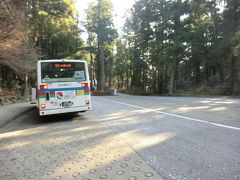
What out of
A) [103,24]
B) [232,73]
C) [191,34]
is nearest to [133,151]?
[232,73]

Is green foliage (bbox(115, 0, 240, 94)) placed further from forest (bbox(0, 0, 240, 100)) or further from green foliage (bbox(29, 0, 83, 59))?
green foliage (bbox(29, 0, 83, 59))

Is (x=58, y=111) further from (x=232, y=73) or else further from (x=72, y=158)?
(x=232, y=73)

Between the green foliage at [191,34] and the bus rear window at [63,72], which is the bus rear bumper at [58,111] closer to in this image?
the bus rear window at [63,72]

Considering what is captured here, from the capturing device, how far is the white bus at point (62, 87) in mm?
9859

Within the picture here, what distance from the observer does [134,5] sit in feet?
129

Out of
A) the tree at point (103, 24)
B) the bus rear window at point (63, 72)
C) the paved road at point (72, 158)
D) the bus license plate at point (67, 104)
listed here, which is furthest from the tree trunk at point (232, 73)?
the paved road at point (72, 158)

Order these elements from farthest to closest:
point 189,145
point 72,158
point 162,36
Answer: point 162,36 → point 189,145 → point 72,158

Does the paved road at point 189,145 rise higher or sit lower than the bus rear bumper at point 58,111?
lower

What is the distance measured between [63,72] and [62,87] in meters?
0.82

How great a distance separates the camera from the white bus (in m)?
9.86

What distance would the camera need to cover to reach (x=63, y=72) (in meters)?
10.6

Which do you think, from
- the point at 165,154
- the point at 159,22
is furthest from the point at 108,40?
the point at 165,154

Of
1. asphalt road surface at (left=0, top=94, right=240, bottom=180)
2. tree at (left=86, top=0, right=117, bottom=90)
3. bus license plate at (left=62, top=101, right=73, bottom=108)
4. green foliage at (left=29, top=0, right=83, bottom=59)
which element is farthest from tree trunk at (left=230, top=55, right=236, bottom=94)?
tree at (left=86, top=0, right=117, bottom=90)

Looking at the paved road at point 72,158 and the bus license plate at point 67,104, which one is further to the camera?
the bus license plate at point 67,104
